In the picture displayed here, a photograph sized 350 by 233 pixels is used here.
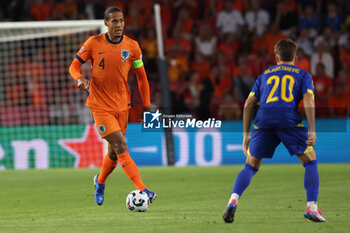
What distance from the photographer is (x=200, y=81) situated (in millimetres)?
16469

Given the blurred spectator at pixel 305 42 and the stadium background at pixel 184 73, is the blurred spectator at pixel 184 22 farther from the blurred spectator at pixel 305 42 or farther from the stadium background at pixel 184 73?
the blurred spectator at pixel 305 42

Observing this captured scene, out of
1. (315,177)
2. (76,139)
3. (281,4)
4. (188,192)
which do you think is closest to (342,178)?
(188,192)

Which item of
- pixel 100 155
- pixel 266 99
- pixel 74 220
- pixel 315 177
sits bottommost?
pixel 100 155

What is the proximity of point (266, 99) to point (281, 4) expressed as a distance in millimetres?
12113

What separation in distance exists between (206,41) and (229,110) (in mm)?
2725

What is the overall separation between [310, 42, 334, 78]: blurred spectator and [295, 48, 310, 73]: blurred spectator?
148mm

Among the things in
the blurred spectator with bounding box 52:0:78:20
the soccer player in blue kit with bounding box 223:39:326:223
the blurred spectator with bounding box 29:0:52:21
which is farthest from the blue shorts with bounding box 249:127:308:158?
the blurred spectator with bounding box 29:0:52:21

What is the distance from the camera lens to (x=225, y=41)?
56.7 feet

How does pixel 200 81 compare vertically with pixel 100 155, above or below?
above

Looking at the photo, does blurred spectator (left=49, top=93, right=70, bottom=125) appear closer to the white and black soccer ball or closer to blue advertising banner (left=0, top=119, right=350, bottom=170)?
blue advertising banner (left=0, top=119, right=350, bottom=170)

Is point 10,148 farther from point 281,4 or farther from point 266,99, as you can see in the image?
point 266,99

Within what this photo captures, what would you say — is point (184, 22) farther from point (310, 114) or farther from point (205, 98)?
point (310, 114)

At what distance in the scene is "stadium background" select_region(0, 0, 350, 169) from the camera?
14305 mm

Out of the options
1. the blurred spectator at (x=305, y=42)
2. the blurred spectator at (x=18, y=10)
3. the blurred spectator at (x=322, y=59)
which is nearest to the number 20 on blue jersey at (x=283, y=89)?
the blurred spectator at (x=322, y=59)
